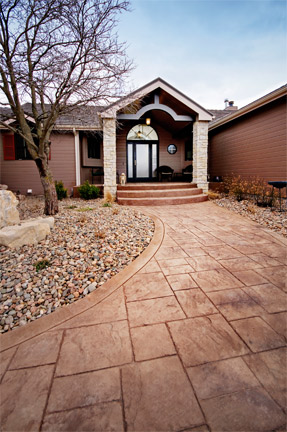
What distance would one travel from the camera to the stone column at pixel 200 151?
836cm

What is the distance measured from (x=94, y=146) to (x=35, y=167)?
2825 mm

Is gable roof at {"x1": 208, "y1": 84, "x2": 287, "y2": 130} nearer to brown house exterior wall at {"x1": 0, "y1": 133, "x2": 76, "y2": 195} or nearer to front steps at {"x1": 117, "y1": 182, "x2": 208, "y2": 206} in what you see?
front steps at {"x1": 117, "y1": 182, "x2": 208, "y2": 206}

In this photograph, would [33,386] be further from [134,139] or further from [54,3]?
[134,139]

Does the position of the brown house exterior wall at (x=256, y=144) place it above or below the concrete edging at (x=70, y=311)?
above

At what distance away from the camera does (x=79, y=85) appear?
439cm

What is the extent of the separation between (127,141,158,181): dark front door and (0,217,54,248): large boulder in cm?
813

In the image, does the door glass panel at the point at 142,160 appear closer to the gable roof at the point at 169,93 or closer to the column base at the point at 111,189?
the gable roof at the point at 169,93

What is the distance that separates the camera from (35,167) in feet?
31.4

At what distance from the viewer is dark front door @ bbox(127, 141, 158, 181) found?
1112 cm

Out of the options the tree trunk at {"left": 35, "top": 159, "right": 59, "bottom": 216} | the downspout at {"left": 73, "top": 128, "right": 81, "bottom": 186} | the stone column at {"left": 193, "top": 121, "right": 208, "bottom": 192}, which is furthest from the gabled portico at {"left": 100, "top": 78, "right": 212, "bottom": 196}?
the tree trunk at {"left": 35, "top": 159, "right": 59, "bottom": 216}

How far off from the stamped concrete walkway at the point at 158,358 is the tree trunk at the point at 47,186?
3357 mm

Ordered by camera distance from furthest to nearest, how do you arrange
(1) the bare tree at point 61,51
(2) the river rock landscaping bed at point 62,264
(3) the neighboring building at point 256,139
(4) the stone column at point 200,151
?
1. (4) the stone column at point 200,151
2. (3) the neighboring building at point 256,139
3. (1) the bare tree at point 61,51
4. (2) the river rock landscaping bed at point 62,264

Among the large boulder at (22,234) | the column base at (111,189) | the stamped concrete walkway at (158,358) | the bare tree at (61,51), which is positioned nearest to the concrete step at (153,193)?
the column base at (111,189)

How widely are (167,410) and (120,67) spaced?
18.1 feet
